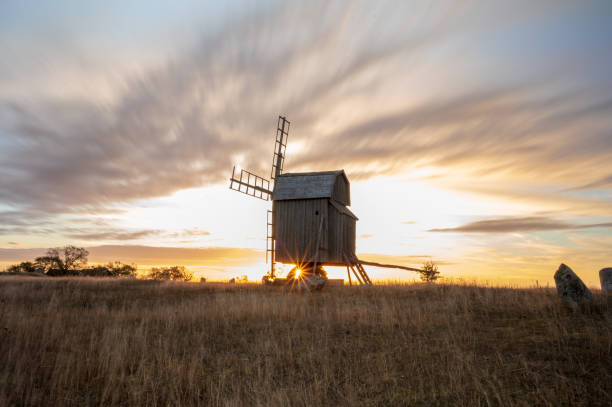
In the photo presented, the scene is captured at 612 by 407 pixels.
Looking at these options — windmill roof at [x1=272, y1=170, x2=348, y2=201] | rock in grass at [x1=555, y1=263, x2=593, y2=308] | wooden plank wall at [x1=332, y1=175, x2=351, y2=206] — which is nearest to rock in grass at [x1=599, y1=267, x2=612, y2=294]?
rock in grass at [x1=555, y1=263, x2=593, y2=308]

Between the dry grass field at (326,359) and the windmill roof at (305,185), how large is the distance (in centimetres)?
1363

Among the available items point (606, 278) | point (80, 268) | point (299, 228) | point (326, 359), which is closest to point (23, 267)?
point (80, 268)

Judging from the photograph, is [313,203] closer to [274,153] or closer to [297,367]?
[274,153]

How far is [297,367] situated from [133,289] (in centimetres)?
1720

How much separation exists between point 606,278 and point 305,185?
1643cm

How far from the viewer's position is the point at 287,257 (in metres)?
24.6

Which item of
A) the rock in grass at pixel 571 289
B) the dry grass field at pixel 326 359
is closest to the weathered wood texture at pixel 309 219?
the dry grass field at pixel 326 359

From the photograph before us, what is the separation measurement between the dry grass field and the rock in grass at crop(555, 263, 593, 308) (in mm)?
285

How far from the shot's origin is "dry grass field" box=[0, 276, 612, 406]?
537 centimetres

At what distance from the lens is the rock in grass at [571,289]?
9461 mm

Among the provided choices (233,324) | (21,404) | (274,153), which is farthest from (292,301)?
(274,153)

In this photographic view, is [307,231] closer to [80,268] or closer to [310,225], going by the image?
[310,225]

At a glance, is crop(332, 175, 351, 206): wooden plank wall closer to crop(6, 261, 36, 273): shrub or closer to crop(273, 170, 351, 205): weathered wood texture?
crop(273, 170, 351, 205): weathered wood texture

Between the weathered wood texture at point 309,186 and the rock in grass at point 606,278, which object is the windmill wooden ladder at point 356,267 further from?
the rock in grass at point 606,278
